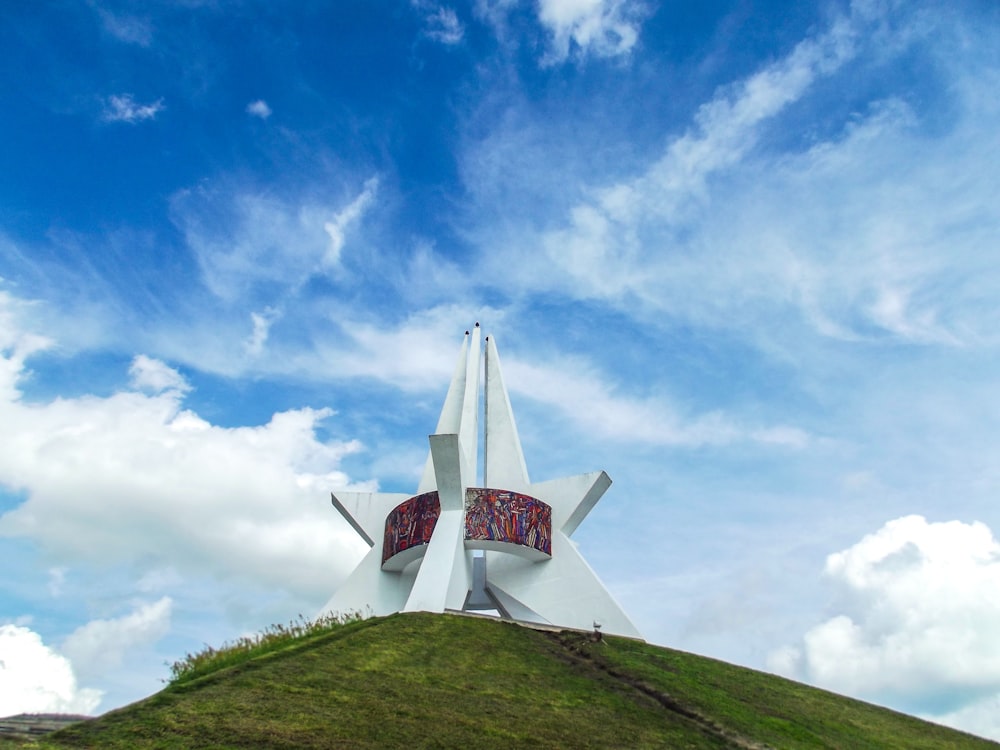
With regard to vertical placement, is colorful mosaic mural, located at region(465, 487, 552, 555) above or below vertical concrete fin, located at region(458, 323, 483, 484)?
below

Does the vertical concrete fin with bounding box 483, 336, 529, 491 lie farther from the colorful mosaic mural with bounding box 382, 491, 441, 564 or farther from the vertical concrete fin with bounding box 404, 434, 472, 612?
the vertical concrete fin with bounding box 404, 434, 472, 612

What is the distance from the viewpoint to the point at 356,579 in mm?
17969

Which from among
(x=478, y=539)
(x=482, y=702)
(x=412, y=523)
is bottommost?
(x=482, y=702)

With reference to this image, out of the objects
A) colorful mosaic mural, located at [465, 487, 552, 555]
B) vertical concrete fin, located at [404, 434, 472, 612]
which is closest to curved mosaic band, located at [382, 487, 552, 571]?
colorful mosaic mural, located at [465, 487, 552, 555]

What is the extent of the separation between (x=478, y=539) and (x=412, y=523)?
1606 millimetres

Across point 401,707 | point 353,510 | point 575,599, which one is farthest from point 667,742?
point 353,510

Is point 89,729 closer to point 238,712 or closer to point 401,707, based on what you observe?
point 238,712

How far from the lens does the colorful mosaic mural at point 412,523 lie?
16.7 metres

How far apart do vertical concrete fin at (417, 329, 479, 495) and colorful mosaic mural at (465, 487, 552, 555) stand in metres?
2.86

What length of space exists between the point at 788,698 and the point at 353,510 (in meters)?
10.9

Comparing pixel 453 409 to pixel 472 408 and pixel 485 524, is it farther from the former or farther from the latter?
pixel 485 524

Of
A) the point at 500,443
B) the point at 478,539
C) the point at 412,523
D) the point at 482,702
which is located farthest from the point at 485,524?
the point at 482,702

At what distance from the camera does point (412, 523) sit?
1700 cm

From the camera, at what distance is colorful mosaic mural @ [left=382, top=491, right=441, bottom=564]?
1666cm
